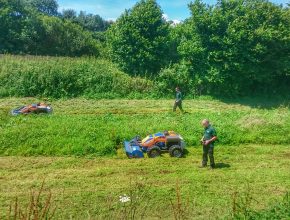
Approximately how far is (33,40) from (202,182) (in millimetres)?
37804

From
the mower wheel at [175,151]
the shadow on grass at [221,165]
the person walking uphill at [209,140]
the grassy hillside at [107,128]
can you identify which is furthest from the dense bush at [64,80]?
the person walking uphill at [209,140]

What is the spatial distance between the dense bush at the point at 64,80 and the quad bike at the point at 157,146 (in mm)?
11207

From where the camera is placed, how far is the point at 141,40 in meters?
28.0

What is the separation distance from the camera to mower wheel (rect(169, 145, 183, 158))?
1311cm

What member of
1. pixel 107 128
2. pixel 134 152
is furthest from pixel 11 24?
pixel 134 152

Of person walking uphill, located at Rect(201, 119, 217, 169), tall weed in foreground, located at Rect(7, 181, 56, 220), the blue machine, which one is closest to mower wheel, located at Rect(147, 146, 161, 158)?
the blue machine

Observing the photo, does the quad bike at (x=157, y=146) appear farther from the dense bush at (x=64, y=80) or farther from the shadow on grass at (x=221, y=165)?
the dense bush at (x=64, y=80)

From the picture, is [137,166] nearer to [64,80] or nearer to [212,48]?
[64,80]

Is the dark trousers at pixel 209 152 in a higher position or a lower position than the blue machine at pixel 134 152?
higher

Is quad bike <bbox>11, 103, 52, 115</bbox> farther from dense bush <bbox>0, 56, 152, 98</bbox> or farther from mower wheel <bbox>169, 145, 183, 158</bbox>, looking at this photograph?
mower wheel <bbox>169, 145, 183, 158</bbox>

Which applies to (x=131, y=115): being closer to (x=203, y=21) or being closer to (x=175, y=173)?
(x=175, y=173)

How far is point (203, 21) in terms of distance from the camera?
25.5 m

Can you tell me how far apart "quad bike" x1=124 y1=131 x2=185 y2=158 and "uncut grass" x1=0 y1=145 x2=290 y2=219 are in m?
0.36

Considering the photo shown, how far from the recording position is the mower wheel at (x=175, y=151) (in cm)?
1311
